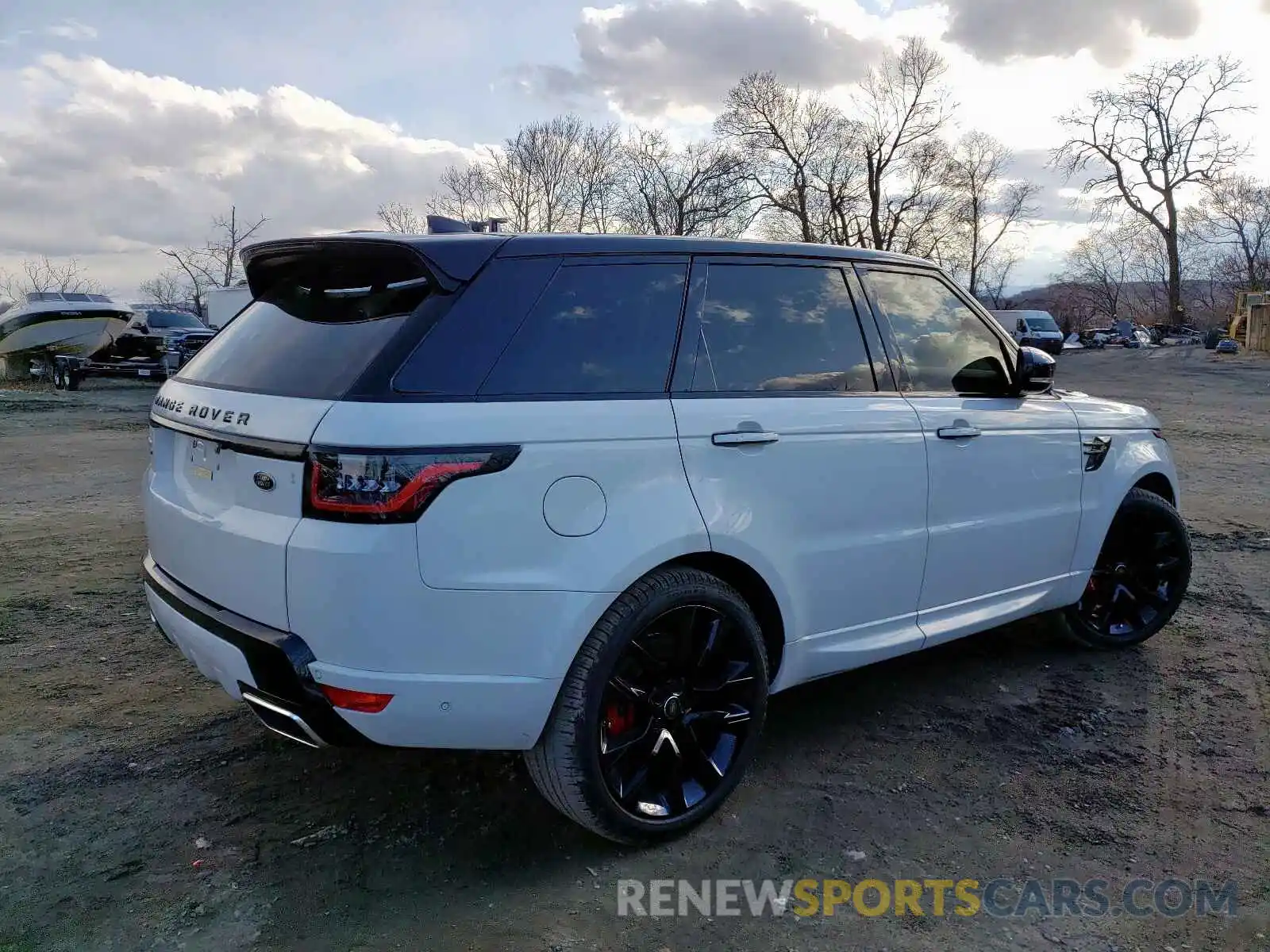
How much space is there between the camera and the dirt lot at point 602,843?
2490mm

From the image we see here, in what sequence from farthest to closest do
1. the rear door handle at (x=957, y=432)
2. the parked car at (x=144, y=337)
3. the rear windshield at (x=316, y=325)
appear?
the parked car at (x=144, y=337), the rear door handle at (x=957, y=432), the rear windshield at (x=316, y=325)

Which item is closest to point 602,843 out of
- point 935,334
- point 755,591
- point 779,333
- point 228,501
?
Answer: point 755,591

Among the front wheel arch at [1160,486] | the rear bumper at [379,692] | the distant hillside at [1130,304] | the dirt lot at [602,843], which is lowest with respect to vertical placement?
the dirt lot at [602,843]

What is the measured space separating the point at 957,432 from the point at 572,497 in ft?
5.68

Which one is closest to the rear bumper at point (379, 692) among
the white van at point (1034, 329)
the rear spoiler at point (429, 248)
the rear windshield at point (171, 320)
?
the rear spoiler at point (429, 248)

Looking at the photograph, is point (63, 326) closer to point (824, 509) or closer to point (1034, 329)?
point (824, 509)

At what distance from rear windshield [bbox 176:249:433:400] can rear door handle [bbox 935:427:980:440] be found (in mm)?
1947

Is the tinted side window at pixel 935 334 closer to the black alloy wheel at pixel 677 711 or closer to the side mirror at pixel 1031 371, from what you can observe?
the side mirror at pixel 1031 371

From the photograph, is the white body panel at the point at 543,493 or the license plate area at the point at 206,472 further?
the license plate area at the point at 206,472

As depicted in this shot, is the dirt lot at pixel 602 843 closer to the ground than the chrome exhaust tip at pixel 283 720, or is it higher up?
closer to the ground

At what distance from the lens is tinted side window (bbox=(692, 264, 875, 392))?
9.94 feet

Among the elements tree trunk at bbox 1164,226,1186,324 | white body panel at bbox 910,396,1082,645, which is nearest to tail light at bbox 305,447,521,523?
white body panel at bbox 910,396,1082,645

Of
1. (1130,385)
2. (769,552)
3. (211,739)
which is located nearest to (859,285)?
(769,552)

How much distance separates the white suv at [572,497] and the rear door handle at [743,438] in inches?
0.6
